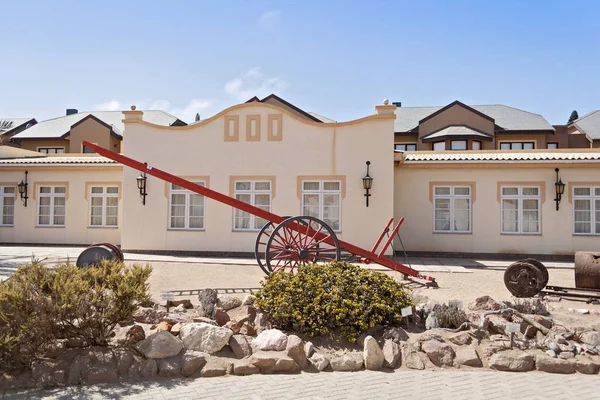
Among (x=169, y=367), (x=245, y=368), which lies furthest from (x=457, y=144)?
(x=169, y=367)

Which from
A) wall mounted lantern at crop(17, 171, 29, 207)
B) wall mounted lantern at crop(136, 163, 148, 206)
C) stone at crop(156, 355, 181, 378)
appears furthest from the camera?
wall mounted lantern at crop(17, 171, 29, 207)

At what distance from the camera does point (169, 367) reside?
4.29 m

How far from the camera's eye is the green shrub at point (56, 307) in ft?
13.4

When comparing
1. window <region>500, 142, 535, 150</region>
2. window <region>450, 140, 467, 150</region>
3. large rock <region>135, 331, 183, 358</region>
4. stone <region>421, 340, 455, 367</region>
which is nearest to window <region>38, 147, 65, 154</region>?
window <region>450, 140, 467, 150</region>

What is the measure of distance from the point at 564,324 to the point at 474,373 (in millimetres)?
1935

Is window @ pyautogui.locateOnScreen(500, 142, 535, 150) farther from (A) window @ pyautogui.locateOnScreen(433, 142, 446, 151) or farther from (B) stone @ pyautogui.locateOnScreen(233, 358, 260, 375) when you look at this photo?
(B) stone @ pyautogui.locateOnScreen(233, 358, 260, 375)

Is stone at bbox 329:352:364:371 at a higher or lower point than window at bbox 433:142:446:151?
lower

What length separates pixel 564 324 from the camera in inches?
219

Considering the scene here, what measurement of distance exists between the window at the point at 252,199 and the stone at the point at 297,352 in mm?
9329

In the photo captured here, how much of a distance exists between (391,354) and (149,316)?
9.10 feet

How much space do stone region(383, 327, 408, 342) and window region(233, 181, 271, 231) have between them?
9.14m

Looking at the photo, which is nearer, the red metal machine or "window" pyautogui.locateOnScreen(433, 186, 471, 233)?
the red metal machine

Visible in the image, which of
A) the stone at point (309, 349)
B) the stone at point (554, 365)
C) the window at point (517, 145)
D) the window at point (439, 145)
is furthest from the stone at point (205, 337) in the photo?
the window at point (517, 145)

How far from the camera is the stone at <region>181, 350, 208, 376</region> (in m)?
4.30
